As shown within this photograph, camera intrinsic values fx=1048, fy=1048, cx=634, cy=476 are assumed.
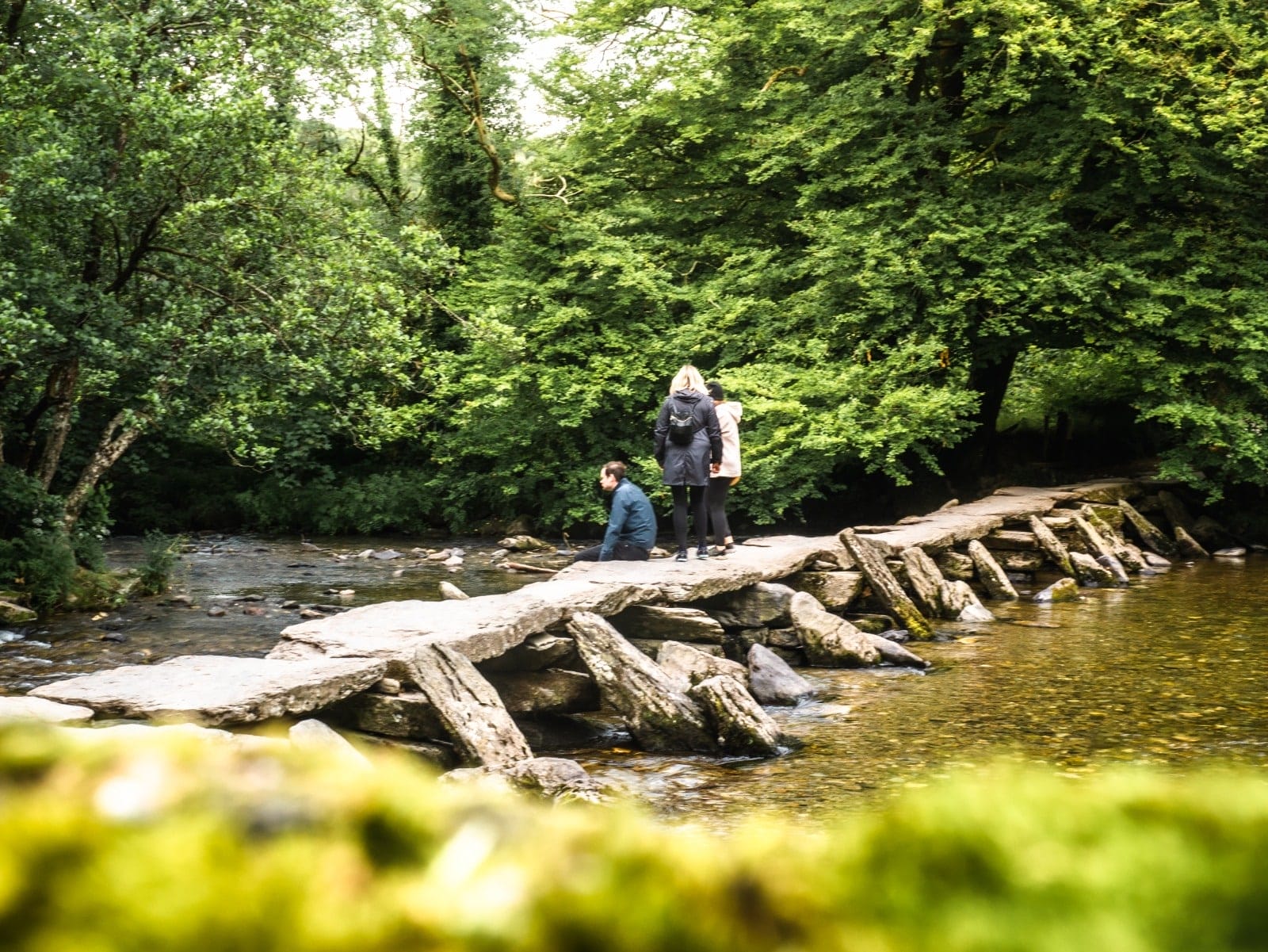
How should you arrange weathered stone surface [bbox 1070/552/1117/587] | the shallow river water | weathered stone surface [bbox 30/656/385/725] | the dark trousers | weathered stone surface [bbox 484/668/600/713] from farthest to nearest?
1. weathered stone surface [bbox 1070/552/1117/587]
2. the dark trousers
3. weathered stone surface [bbox 484/668/600/713]
4. the shallow river water
5. weathered stone surface [bbox 30/656/385/725]

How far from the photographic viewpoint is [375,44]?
711 inches

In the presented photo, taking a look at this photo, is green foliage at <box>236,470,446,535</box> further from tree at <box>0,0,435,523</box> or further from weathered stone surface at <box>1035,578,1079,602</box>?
weathered stone surface at <box>1035,578,1079,602</box>

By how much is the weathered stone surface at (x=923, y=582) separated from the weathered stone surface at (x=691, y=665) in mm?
4298

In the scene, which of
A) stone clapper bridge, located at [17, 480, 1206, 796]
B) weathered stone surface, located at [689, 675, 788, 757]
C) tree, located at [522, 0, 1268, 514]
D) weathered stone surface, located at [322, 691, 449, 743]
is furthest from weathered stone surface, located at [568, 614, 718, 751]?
tree, located at [522, 0, 1268, 514]

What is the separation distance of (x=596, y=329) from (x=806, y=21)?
292 inches

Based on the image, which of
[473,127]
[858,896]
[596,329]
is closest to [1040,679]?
[858,896]

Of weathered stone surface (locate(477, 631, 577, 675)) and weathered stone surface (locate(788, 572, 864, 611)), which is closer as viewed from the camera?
weathered stone surface (locate(477, 631, 577, 675))

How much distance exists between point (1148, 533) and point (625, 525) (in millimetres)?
11007

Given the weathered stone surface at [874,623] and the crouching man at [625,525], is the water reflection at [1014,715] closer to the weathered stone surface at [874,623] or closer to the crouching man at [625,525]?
the weathered stone surface at [874,623]

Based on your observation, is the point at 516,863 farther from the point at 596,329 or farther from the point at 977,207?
the point at 596,329

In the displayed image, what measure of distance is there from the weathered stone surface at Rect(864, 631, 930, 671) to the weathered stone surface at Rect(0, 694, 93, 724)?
7.15m

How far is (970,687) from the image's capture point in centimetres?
905

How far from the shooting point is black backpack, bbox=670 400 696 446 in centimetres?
1198

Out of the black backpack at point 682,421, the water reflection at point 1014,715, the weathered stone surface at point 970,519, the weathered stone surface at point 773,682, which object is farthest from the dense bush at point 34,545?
the weathered stone surface at point 970,519
